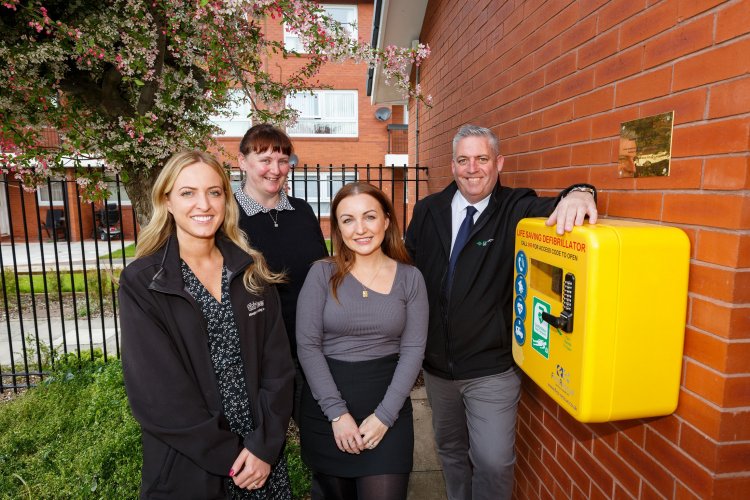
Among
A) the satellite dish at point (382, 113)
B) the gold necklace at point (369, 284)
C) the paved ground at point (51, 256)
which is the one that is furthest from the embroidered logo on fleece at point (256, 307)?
the satellite dish at point (382, 113)

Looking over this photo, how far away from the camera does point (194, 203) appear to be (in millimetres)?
1938

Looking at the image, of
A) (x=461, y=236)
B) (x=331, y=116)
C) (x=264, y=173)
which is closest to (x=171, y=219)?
(x=264, y=173)

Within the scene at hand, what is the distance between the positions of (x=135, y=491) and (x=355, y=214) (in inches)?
92.3

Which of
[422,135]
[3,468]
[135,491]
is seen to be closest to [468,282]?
[135,491]

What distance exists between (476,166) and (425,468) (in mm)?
2311

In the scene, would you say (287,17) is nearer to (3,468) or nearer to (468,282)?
(468,282)

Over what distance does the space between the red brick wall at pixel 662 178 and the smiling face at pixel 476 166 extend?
32 cm

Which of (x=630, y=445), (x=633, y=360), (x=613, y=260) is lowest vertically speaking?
(x=630, y=445)

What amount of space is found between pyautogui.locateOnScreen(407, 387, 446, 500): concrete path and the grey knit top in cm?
145

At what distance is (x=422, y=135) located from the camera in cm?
639

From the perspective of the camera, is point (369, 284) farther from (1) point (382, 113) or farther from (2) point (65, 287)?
(1) point (382, 113)

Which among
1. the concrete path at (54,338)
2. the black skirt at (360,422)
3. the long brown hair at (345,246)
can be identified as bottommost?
the concrete path at (54,338)

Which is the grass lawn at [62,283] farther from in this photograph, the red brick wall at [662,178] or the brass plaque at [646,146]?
the brass plaque at [646,146]

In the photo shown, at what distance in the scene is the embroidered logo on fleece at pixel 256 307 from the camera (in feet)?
6.45
